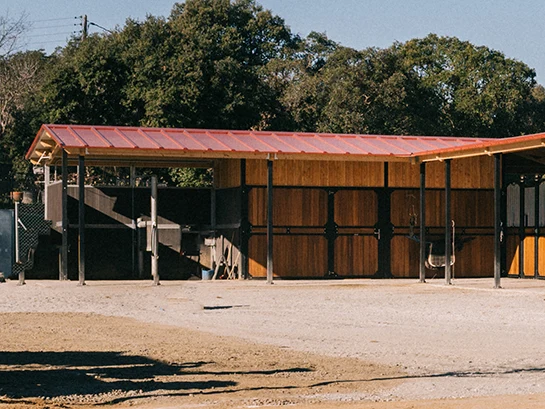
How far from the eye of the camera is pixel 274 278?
25.0 metres

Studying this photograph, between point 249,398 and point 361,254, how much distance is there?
658 inches

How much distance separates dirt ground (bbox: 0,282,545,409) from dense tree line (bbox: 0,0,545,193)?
2424 centimetres

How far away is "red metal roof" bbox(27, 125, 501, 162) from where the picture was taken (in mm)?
22756

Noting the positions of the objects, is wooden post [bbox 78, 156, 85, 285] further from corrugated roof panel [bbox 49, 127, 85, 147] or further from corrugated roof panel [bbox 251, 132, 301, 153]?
corrugated roof panel [bbox 251, 132, 301, 153]

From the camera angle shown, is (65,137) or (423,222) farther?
(423,222)

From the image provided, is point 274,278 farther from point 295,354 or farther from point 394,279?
point 295,354

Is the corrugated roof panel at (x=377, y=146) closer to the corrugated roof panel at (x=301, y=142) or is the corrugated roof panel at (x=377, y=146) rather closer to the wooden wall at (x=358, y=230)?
the wooden wall at (x=358, y=230)

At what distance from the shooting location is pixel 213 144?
949 inches

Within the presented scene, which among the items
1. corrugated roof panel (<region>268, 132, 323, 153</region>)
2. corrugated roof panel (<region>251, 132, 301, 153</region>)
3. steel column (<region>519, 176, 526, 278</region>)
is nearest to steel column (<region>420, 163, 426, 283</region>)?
corrugated roof panel (<region>268, 132, 323, 153</region>)

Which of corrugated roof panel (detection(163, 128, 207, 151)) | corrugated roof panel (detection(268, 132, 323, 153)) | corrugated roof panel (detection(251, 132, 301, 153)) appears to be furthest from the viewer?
corrugated roof panel (detection(268, 132, 323, 153))

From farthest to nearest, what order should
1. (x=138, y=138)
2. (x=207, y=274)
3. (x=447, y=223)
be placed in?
(x=207, y=274), (x=138, y=138), (x=447, y=223)

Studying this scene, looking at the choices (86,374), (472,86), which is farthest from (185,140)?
(472,86)

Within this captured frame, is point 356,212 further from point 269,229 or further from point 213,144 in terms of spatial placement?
point 213,144

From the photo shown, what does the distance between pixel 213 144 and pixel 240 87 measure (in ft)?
55.6
